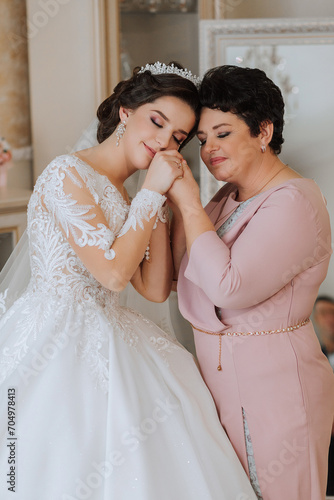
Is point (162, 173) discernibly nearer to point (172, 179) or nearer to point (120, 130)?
point (172, 179)

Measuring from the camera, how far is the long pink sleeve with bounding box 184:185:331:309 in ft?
4.71

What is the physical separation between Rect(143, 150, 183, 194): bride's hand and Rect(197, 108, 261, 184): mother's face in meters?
0.11

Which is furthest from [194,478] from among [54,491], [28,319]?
[28,319]

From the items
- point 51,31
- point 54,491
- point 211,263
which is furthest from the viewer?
point 51,31

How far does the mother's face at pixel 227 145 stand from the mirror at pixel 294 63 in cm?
92

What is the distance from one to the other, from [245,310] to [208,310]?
0.10 meters

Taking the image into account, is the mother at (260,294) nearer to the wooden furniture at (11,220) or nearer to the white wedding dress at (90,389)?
the white wedding dress at (90,389)

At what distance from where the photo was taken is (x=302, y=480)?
60.4 inches

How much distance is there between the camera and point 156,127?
1593 millimetres

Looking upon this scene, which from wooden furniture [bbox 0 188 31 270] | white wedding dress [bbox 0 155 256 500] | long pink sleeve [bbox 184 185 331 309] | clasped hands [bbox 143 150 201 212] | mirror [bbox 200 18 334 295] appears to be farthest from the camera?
wooden furniture [bbox 0 188 31 270]

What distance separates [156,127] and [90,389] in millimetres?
697

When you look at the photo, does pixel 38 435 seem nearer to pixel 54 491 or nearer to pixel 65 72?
pixel 54 491

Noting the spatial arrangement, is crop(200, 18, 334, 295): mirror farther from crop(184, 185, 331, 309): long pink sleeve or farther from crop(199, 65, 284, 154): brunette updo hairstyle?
crop(184, 185, 331, 309): long pink sleeve

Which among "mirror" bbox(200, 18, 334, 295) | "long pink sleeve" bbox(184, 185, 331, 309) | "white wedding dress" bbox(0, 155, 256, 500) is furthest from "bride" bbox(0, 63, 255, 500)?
"mirror" bbox(200, 18, 334, 295)
